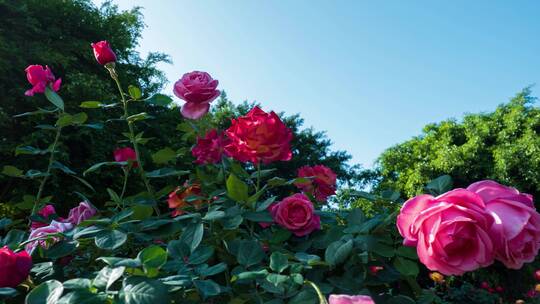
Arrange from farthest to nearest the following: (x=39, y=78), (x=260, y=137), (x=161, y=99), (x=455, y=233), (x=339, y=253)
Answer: (x=39, y=78) < (x=161, y=99) < (x=260, y=137) < (x=339, y=253) < (x=455, y=233)

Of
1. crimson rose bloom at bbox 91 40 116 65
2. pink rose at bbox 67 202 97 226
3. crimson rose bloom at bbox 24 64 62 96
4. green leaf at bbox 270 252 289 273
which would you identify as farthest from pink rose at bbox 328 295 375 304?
crimson rose bloom at bbox 24 64 62 96

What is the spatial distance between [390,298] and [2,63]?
9.04m

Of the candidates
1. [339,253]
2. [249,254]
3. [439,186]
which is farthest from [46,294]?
[439,186]

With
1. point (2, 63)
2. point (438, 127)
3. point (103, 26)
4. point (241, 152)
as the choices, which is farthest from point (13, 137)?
point (438, 127)

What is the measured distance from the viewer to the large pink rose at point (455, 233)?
2.23 feet

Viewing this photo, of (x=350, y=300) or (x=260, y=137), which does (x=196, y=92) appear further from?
(x=350, y=300)

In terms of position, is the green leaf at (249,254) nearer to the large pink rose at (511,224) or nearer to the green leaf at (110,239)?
the green leaf at (110,239)

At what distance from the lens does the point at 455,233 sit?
680 mm

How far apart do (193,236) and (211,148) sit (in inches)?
24.5

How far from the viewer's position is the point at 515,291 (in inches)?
324

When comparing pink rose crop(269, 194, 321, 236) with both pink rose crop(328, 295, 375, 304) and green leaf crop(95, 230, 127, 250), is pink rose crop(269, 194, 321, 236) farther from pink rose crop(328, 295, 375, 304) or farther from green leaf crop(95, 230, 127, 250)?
pink rose crop(328, 295, 375, 304)

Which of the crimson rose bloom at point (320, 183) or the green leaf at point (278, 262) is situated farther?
the crimson rose bloom at point (320, 183)

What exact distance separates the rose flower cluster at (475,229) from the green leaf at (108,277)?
43 centimetres

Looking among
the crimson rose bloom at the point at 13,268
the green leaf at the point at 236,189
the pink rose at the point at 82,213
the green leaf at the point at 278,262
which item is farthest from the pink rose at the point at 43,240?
the green leaf at the point at 278,262
